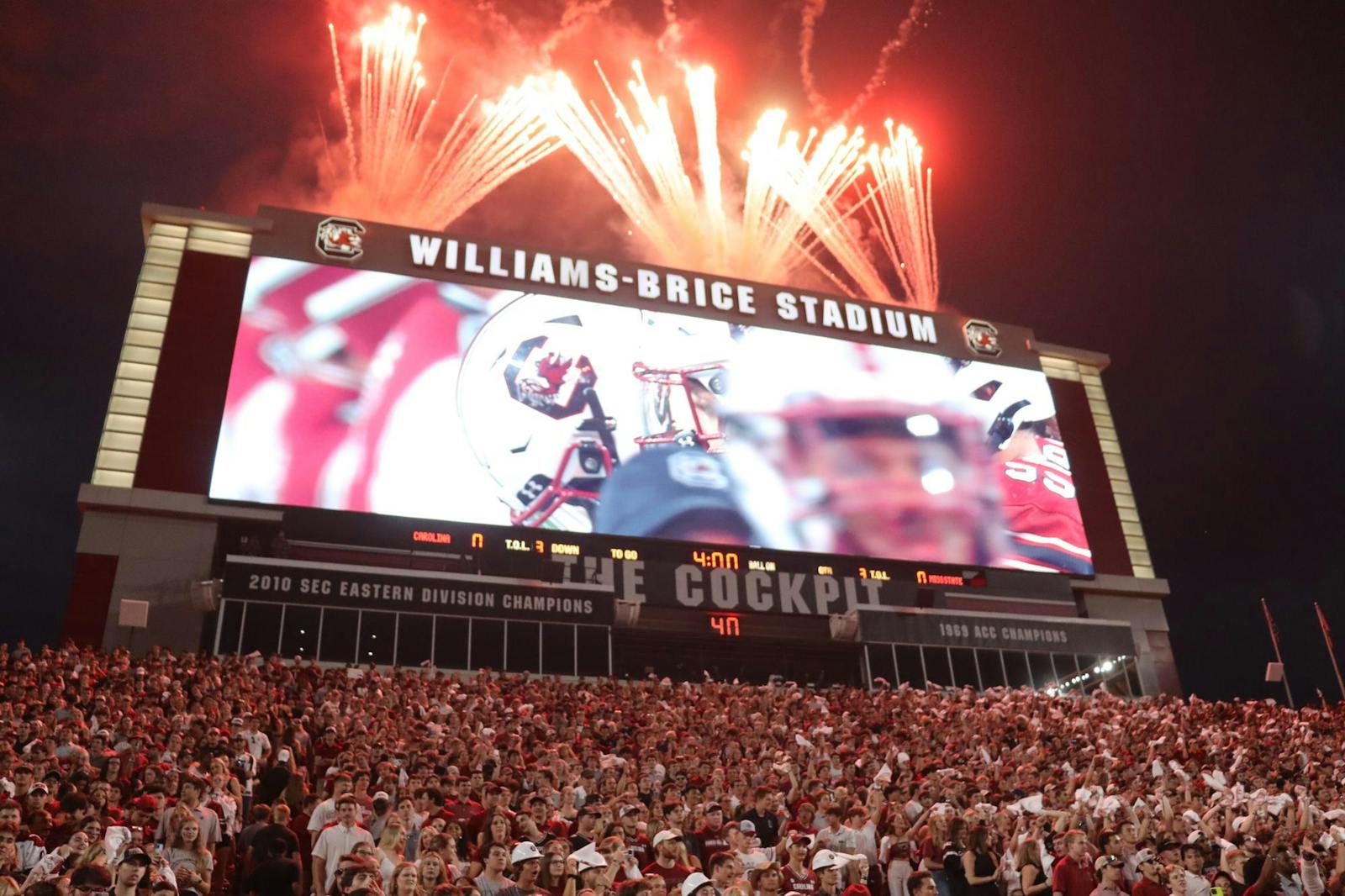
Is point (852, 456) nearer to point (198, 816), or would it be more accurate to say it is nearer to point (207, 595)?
point (207, 595)

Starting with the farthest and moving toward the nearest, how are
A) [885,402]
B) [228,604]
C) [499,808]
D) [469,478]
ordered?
[885,402] → [469,478] → [228,604] → [499,808]

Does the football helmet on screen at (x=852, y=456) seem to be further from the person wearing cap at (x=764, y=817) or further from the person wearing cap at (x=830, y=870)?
the person wearing cap at (x=830, y=870)

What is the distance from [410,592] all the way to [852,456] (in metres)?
15.3

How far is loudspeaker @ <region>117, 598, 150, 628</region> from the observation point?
3034 centimetres

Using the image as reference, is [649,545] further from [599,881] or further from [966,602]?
[599,881]


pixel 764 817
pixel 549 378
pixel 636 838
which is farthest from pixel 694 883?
pixel 549 378

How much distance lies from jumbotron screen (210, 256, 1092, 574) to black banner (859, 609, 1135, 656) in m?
2.17

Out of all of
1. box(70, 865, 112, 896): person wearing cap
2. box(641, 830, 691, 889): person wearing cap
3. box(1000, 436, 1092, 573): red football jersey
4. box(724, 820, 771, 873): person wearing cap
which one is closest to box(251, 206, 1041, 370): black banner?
box(1000, 436, 1092, 573): red football jersey

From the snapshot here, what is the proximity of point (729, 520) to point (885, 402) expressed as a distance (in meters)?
8.03

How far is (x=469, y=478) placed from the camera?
34.0 meters

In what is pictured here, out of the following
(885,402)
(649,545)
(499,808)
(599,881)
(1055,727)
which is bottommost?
(599,881)

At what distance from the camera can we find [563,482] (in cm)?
3472

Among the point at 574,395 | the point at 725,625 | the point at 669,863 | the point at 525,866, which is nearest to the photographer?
the point at 525,866

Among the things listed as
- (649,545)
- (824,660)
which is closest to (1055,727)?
(824,660)
